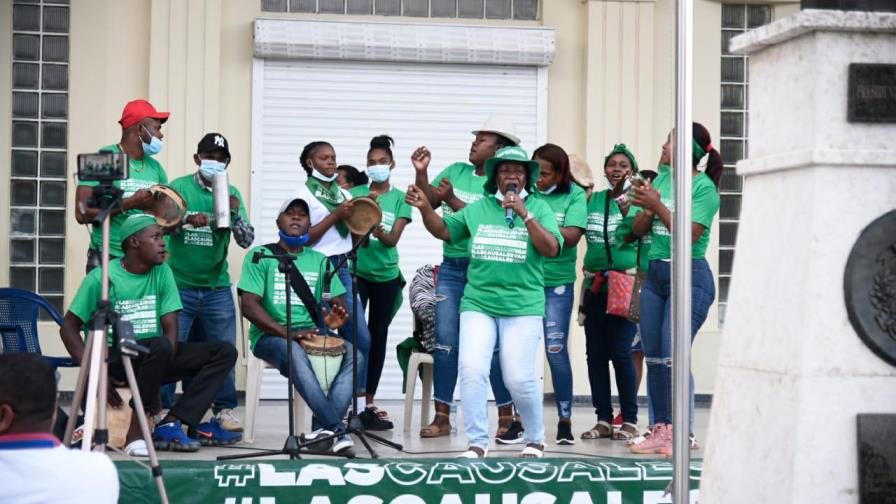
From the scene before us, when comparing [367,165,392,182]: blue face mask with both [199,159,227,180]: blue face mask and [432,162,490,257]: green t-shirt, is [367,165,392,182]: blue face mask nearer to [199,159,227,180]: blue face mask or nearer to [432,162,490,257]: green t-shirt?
[432,162,490,257]: green t-shirt

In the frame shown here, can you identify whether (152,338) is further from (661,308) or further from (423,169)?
(661,308)

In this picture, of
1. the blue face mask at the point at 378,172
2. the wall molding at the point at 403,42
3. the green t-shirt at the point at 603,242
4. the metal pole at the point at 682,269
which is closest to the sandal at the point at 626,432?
the green t-shirt at the point at 603,242

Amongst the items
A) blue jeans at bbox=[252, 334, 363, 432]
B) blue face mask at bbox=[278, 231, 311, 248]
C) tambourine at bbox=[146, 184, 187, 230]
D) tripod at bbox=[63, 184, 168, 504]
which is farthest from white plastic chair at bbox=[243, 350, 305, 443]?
tripod at bbox=[63, 184, 168, 504]

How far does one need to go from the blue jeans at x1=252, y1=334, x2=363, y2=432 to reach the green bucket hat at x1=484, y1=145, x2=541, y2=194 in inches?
55.1

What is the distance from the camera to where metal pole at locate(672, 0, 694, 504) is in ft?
16.0

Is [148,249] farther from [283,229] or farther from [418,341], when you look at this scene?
[418,341]

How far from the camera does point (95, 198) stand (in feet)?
18.6

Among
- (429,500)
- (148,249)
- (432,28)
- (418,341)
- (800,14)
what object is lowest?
(429,500)

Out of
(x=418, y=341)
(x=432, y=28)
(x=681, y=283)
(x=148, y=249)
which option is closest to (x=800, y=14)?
(x=681, y=283)

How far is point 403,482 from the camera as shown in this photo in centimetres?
690

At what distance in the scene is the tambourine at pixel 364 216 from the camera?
8.62m

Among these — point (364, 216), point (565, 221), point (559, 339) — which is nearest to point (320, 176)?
point (364, 216)

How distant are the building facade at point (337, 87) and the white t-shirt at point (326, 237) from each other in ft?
9.02

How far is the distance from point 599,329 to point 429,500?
2.42 metres
